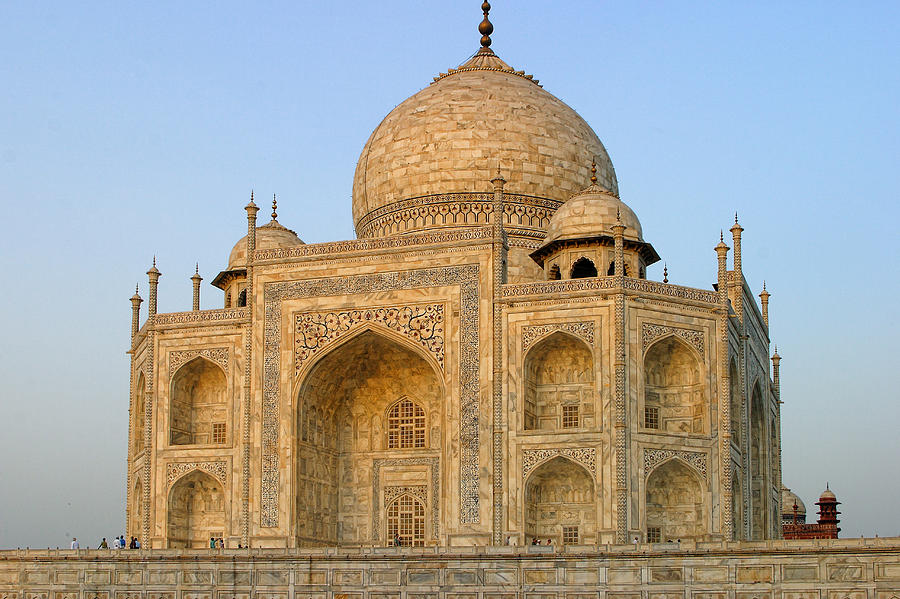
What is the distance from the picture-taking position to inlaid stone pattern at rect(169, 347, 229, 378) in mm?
28547

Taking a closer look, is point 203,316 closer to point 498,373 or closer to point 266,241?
point 266,241

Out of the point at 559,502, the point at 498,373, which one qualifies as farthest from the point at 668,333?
the point at 559,502

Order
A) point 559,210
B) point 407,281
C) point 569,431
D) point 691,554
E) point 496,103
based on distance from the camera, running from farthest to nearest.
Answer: point 496,103
point 559,210
point 407,281
point 569,431
point 691,554

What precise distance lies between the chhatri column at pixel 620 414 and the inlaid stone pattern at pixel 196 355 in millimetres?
8297

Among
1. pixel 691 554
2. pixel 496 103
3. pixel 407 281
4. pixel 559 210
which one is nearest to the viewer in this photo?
pixel 691 554

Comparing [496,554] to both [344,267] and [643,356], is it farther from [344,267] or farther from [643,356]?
[344,267]

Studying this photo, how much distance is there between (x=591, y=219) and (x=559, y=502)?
6107mm

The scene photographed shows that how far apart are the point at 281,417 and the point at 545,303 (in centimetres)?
584

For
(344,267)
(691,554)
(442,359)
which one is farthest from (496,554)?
(344,267)

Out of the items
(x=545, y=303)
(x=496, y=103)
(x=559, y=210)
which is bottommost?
(x=545, y=303)

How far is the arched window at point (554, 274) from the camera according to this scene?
93.9ft

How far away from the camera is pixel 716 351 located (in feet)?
86.6

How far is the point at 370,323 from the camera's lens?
27438 mm

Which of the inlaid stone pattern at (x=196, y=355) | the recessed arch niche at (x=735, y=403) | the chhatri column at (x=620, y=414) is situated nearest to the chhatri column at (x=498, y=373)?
the chhatri column at (x=620, y=414)
